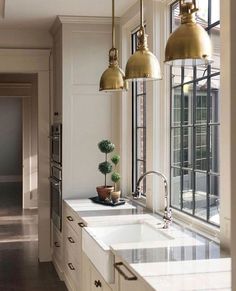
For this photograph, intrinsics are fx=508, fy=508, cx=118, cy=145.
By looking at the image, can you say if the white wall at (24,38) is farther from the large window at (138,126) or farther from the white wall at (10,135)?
the white wall at (10,135)

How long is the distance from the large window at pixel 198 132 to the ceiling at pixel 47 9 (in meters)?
0.83

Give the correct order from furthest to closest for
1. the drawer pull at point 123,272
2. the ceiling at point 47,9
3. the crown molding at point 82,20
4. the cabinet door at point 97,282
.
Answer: the crown molding at point 82,20
the ceiling at point 47,9
the cabinet door at point 97,282
the drawer pull at point 123,272

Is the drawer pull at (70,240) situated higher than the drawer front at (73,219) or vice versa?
the drawer front at (73,219)

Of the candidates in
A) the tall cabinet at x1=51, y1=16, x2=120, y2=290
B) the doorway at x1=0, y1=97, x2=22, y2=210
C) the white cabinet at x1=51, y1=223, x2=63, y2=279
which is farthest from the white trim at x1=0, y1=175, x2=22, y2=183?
the tall cabinet at x1=51, y1=16, x2=120, y2=290

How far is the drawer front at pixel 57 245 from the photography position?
5386 millimetres

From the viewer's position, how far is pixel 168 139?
4.07m

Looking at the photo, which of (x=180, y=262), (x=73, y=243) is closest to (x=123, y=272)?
(x=180, y=262)

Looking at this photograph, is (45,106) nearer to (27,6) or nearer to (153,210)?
(27,6)

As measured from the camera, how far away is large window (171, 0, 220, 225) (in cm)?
324

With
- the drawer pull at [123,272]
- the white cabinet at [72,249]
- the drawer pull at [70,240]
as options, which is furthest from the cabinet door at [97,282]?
the drawer pull at [70,240]

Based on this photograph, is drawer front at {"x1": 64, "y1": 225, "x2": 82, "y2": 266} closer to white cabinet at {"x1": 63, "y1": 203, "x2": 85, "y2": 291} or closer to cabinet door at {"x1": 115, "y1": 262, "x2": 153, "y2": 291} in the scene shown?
white cabinet at {"x1": 63, "y1": 203, "x2": 85, "y2": 291}

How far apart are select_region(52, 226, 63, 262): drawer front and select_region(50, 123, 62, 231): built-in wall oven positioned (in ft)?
0.32

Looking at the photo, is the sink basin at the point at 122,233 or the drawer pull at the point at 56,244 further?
the drawer pull at the point at 56,244

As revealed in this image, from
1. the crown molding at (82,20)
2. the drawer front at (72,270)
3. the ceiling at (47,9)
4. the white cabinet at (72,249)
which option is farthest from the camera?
the crown molding at (82,20)
